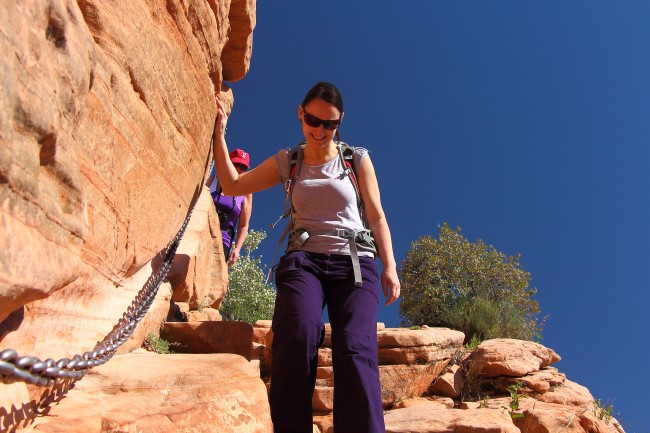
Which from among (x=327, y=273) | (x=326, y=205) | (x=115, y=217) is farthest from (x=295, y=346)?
(x=115, y=217)

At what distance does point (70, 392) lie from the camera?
3.00 m

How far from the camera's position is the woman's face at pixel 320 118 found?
4.32 meters

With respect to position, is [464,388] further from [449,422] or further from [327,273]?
[327,273]

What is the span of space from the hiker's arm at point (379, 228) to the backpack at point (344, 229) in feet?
0.15

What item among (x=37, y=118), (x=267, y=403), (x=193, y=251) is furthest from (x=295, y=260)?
(x=193, y=251)

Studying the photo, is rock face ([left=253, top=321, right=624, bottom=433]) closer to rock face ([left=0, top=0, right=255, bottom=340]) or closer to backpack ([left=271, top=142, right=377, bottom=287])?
backpack ([left=271, top=142, right=377, bottom=287])

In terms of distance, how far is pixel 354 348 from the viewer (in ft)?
11.8

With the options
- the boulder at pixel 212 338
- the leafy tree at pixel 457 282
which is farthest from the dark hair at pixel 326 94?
the leafy tree at pixel 457 282

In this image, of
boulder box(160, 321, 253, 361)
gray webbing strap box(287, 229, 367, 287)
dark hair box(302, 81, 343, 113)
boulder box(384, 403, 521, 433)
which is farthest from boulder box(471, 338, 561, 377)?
dark hair box(302, 81, 343, 113)

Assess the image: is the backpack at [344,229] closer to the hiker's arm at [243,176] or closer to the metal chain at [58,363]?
the hiker's arm at [243,176]

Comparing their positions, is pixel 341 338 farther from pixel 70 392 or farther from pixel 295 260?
pixel 70 392

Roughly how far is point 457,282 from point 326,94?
17.8 m

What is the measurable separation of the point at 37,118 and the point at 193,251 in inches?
183

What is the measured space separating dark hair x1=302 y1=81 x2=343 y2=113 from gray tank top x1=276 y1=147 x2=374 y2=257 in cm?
47
